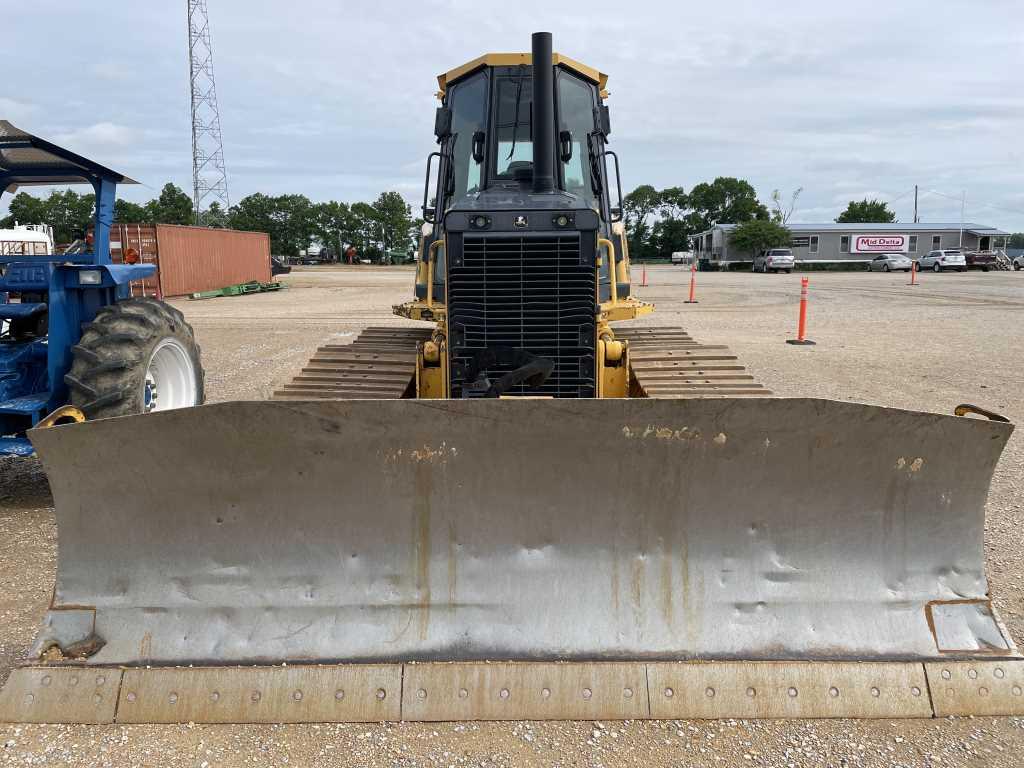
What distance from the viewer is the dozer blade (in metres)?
3.13

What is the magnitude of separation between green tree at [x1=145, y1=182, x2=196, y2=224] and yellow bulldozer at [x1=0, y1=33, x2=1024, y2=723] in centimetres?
7546

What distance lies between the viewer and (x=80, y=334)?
577 cm

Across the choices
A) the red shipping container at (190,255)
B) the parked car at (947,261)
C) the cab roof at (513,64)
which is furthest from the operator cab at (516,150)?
the parked car at (947,261)

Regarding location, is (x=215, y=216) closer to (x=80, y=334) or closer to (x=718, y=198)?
(x=718, y=198)

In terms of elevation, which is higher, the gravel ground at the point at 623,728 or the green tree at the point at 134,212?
the green tree at the point at 134,212

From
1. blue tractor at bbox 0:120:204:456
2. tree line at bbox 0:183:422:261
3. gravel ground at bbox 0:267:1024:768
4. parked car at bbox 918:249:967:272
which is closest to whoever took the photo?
gravel ground at bbox 0:267:1024:768

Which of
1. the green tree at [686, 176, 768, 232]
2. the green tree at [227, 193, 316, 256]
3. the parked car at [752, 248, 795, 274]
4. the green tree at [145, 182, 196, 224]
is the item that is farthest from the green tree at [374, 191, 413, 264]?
the parked car at [752, 248, 795, 274]

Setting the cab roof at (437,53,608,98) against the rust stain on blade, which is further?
the cab roof at (437,53,608,98)

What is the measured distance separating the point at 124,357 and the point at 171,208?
78.7 m

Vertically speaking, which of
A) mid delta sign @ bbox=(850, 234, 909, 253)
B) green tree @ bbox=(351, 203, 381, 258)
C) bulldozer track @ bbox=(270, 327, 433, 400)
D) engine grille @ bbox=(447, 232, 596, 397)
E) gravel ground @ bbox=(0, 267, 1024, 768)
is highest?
green tree @ bbox=(351, 203, 381, 258)

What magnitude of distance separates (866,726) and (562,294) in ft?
8.19

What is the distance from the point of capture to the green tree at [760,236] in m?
57.5

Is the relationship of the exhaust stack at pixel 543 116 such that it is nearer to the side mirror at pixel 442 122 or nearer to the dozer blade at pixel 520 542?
the side mirror at pixel 442 122

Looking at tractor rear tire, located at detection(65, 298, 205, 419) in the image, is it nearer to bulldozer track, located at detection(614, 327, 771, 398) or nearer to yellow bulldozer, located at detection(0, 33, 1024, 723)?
yellow bulldozer, located at detection(0, 33, 1024, 723)
